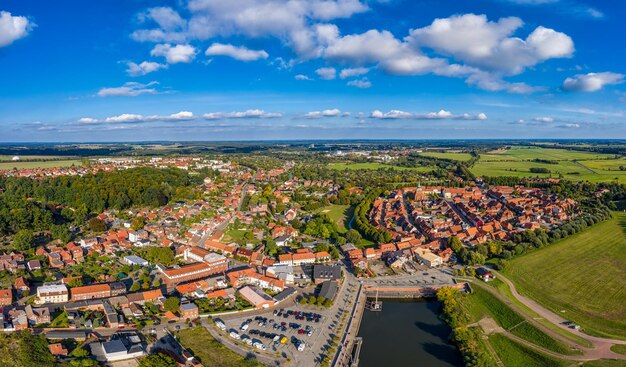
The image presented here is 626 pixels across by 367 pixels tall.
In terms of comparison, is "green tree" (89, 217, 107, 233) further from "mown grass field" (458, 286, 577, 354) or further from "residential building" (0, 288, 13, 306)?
"mown grass field" (458, 286, 577, 354)

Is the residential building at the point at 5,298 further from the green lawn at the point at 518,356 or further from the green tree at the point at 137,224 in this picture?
the green lawn at the point at 518,356

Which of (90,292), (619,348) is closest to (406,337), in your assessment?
(619,348)

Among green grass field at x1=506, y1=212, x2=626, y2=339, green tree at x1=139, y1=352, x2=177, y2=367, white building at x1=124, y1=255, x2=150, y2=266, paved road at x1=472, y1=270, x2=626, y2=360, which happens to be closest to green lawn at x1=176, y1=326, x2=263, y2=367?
green tree at x1=139, y1=352, x2=177, y2=367

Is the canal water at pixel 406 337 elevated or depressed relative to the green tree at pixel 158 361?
depressed

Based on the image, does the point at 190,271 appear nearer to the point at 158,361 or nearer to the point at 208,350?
the point at 208,350

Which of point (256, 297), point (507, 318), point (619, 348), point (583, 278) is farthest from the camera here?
point (583, 278)

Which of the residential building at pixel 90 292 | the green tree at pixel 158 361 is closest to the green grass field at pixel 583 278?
the green tree at pixel 158 361

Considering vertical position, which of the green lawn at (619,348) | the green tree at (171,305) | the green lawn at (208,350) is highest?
the green tree at (171,305)
